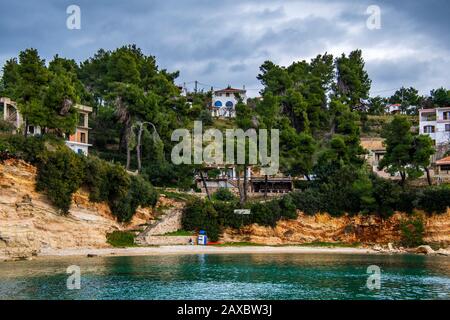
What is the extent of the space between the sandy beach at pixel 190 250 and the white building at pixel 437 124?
36384 mm

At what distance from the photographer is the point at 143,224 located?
56.6 m

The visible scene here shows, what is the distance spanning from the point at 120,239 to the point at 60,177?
7.87 metres

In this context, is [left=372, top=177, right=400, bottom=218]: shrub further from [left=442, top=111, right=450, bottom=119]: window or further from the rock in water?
[left=442, top=111, right=450, bottom=119]: window

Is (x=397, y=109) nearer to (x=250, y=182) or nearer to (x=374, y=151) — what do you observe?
(x=374, y=151)

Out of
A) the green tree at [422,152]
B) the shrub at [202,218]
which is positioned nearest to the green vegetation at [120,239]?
the shrub at [202,218]

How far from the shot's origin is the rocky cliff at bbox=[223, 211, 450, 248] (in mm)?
59312

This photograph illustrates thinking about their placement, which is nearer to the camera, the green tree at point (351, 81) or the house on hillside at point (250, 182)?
the house on hillside at point (250, 182)

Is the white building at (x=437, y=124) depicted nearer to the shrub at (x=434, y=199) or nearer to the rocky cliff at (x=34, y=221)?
the shrub at (x=434, y=199)

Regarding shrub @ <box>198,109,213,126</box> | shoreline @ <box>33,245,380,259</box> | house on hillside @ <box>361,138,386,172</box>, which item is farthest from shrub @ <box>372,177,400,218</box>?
shrub @ <box>198,109,213,126</box>

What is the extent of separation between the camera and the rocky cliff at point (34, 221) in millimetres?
45219

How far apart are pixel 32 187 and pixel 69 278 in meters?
17.2

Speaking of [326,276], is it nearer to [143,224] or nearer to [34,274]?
[34,274]

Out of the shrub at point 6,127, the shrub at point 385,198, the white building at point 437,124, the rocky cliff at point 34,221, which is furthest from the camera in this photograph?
the white building at point 437,124
